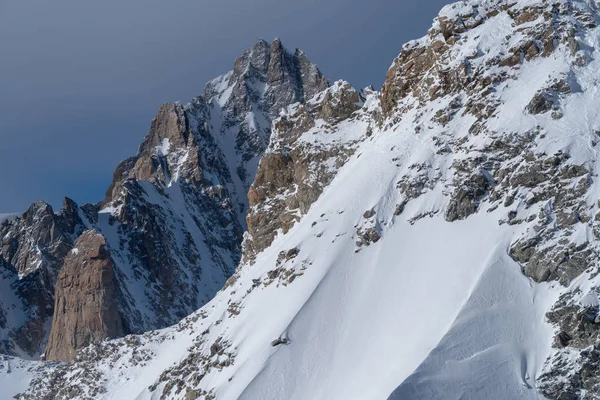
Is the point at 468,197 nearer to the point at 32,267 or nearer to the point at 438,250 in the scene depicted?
the point at 438,250

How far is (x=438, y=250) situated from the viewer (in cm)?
5547

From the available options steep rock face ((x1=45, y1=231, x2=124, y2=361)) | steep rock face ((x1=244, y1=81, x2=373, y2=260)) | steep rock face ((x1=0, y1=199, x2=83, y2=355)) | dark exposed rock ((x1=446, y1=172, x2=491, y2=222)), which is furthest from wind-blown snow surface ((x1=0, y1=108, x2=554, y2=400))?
steep rock face ((x1=0, y1=199, x2=83, y2=355))

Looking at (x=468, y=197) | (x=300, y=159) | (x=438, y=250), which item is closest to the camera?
(x=438, y=250)

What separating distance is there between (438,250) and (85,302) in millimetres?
86267

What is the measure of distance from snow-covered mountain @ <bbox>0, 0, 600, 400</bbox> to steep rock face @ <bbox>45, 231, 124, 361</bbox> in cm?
4341

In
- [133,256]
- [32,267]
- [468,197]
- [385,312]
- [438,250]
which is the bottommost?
[385,312]

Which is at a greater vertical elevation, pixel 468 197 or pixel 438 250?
pixel 468 197

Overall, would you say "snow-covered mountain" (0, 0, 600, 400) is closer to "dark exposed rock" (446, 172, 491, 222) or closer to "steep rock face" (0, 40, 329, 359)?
"dark exposed rock" (446, 172, 491, 222)

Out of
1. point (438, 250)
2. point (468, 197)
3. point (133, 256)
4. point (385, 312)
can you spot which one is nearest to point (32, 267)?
point (133, 256)

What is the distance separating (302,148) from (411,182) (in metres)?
24.0

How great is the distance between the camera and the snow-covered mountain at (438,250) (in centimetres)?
4656

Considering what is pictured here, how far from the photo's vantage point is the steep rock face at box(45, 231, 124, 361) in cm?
12600

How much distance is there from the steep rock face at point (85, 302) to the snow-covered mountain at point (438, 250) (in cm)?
4341

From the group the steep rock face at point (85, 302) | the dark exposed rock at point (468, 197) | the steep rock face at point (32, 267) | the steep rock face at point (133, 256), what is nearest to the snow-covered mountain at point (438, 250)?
the dark exposed rock at point (468, 197)
